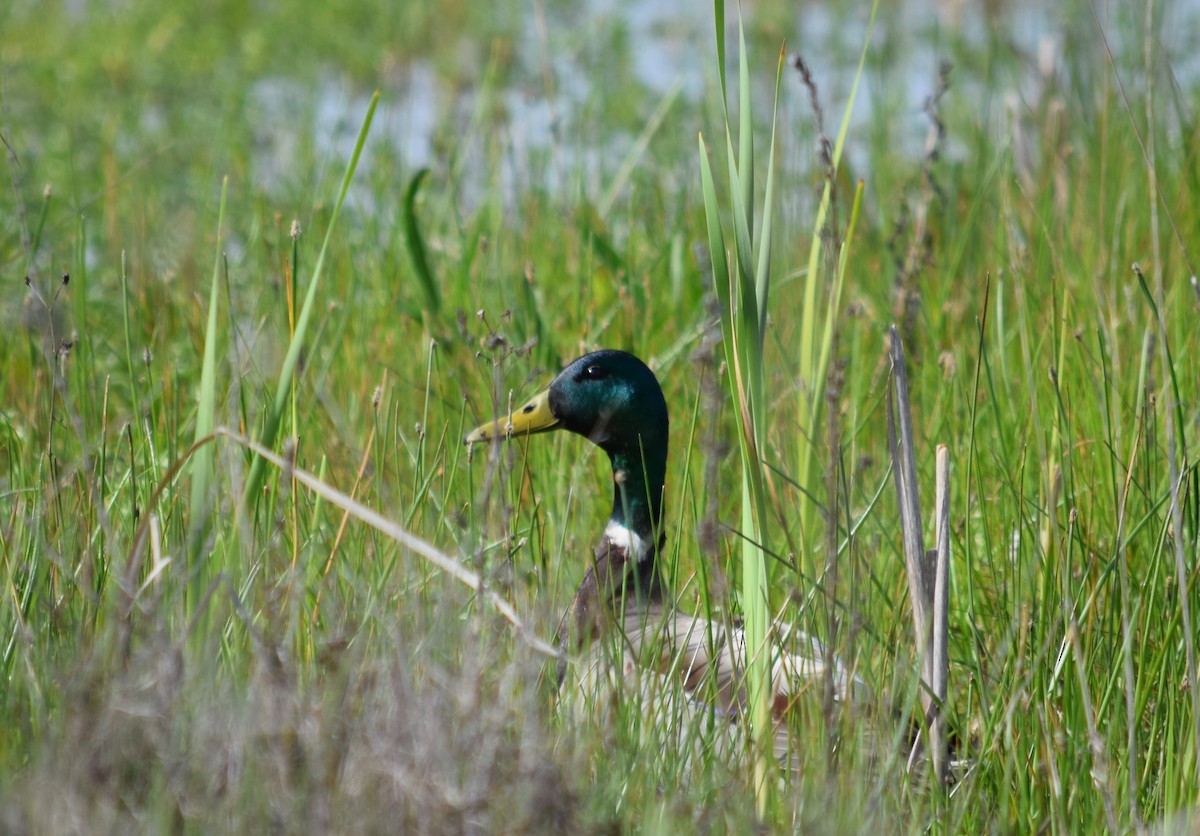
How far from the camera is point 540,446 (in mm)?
2924

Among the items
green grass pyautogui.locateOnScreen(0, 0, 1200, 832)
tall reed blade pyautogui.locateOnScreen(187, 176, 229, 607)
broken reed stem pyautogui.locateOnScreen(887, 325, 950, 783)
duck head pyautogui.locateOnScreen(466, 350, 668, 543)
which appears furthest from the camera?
duck head pyautogui.locateOnScreen(466, 350, 668, 543)

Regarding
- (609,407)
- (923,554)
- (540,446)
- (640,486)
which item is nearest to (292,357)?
(923,554)

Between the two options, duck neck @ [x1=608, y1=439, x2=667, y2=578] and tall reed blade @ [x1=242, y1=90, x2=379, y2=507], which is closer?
tall reed blade @ [x1=242, y1=90, x2=379, y2=507]

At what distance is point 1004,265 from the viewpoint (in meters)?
3.15

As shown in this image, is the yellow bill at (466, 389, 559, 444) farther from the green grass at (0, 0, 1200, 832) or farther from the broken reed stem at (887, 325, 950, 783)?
the broken reed stem at (887, 325, 950, 783)

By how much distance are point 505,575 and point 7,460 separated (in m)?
1.50

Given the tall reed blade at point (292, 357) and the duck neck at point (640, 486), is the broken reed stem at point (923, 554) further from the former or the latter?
the duck neck at point (640, 486)

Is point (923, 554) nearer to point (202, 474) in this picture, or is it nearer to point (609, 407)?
point (609, 407)

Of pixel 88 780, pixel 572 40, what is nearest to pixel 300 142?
pixel 572 40

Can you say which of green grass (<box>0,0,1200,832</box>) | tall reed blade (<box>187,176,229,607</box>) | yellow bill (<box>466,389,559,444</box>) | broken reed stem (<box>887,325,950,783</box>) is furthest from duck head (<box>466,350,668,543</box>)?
tall reed blade (<box>187,176,229,607</box>)

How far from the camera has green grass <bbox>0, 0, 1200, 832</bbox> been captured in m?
1.44

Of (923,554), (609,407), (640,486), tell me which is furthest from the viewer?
(640,486)

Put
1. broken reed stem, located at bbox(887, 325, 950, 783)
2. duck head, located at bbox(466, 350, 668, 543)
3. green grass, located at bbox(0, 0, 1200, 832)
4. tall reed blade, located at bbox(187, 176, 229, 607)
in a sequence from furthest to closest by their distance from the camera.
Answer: duck head, located at bbox(466, 350, 668, 543) < broken reed stem, located at bbox(887, 325, 950, 783) < tall reed blade, located at bbox(187, 176, 229, 607) < green grass, located at bbox(0, 0, 1200, 832)

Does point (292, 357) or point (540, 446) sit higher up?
point (292, 357)
